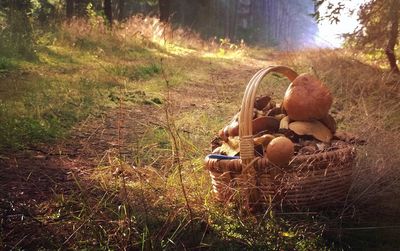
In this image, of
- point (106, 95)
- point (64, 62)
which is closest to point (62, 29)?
point (64, 62)

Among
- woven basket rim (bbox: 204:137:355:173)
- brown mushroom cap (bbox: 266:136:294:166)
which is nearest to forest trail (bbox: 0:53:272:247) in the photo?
woven basket rim (bbox: 204:137:355:173)

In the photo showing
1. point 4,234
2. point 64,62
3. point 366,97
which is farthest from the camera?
point 64,62

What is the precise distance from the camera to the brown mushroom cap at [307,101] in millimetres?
2248

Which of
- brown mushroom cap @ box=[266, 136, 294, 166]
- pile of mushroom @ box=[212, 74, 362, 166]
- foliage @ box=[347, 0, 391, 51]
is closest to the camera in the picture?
brown mushroom cap @ box=[266, 136, 294, 166]

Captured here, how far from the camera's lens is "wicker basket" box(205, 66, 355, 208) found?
1.94 metres

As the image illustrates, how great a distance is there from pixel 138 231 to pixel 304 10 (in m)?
49.9

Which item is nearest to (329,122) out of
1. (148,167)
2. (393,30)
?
(148,167)

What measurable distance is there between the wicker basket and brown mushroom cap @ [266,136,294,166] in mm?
25

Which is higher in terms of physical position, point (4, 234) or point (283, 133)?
point (283, 133)

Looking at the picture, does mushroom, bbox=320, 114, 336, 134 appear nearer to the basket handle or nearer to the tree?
the basket handle

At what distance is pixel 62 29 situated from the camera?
8352 millimetres

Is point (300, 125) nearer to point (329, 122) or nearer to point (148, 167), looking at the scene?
point (329, 122)

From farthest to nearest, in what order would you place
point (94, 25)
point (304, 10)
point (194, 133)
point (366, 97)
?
point (304, 10) < point (94, 25) < point (366, 97) < point (194, 133)

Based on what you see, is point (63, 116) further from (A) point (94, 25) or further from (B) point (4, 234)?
(A) point (94, 25)
